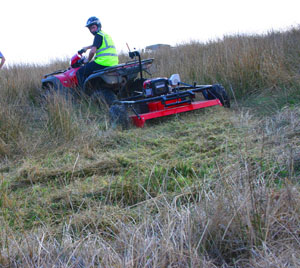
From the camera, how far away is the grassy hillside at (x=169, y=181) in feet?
6.14

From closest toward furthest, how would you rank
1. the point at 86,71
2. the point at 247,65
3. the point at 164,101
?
the point at 164,101 → the point at 86,71 → the point at 247,65

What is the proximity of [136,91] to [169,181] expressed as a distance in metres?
3.88

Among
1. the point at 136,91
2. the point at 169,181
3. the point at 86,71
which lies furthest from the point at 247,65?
the point at 169,181

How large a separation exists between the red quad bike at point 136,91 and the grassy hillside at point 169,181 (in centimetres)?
21

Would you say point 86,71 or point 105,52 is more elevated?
point 105,52

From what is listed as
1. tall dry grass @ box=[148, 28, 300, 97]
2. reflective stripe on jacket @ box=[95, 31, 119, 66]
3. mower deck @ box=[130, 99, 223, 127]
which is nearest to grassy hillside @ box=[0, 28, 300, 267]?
tall dry grass @ box=[148, 28, 300, 97]

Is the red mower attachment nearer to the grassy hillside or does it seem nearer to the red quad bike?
the red quad bike

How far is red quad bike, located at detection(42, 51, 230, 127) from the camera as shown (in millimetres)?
5250

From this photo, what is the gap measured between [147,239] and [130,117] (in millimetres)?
3418

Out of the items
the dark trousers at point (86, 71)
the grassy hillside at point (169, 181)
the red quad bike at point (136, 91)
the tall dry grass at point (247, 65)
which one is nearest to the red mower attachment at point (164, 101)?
the red quad bike at point (136, 91)

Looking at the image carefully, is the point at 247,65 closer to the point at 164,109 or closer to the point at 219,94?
the point at 219,94

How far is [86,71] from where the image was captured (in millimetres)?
6703

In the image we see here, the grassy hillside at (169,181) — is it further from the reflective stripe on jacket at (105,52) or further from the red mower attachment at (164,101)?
the reflective stripe on jacket at (105,52)

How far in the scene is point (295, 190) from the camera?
7.04 ft
